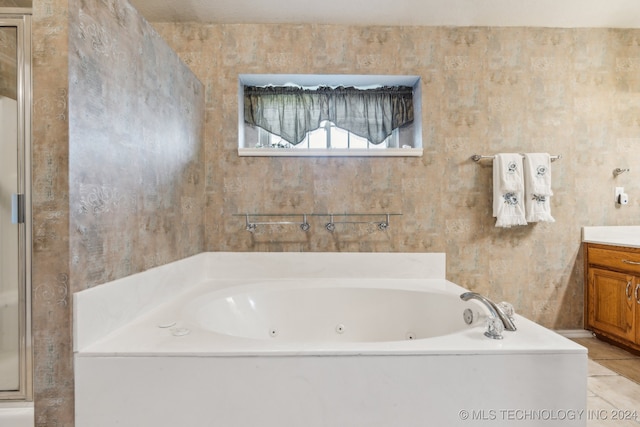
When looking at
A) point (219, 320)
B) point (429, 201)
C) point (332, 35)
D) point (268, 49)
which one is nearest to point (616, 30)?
point (429, 201)

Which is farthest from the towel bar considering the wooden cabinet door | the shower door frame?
the shower door frame

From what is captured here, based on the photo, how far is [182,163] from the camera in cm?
179

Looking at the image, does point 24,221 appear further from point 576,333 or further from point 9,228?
point 576,333

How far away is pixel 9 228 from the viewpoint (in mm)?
1441

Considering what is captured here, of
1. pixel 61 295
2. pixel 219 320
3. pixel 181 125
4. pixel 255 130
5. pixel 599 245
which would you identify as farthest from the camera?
pixel 255 130

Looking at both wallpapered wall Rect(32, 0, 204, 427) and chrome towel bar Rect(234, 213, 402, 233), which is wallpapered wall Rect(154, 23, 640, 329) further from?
wallpapered wall Rect(32, 0, 204, 427)

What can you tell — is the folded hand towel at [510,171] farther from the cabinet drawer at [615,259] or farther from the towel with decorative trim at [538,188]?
the cabinet drawer at [615,259]

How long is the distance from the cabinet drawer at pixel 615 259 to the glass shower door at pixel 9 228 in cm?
332

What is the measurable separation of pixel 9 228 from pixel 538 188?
9.79ft

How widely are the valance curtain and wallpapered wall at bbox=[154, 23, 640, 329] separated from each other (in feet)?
0.68

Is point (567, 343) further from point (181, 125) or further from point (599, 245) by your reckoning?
point (181, 125)

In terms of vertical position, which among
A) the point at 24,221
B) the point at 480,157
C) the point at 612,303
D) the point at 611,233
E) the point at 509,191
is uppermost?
the point at 480,157

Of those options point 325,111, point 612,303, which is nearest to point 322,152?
point 325,111

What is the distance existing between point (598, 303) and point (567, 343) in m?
1.66
